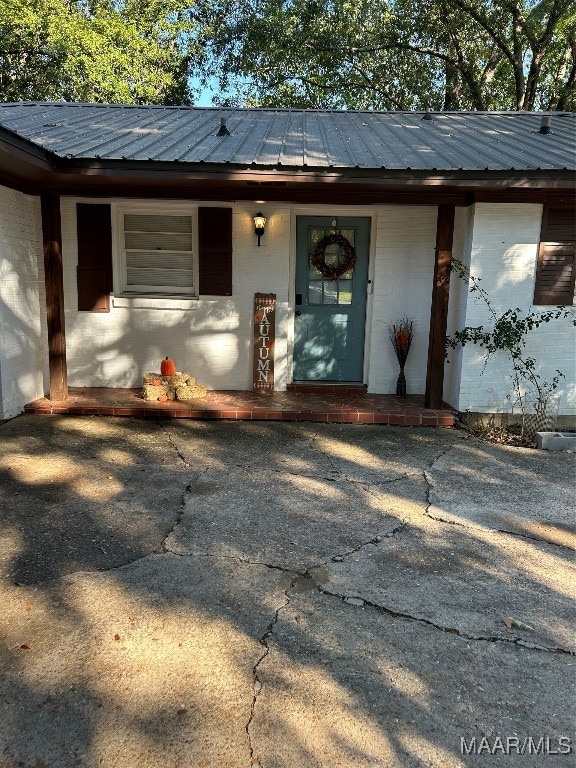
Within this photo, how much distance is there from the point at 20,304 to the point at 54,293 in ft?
1.20

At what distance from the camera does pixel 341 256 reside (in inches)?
250

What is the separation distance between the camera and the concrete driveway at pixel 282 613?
182 centimetres

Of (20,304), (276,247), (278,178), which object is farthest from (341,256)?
(20,304)

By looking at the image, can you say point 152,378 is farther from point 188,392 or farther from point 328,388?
point 328,388

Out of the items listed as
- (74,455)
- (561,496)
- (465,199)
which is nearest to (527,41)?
(465,199)

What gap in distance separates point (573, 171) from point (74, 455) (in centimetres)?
503

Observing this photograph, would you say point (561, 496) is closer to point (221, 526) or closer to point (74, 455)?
point (221, 526)

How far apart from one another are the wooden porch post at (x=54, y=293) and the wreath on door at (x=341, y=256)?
2.76 m

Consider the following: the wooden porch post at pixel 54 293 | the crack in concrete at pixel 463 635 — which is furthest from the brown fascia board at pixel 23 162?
the crack in concrete at pixel 463 635

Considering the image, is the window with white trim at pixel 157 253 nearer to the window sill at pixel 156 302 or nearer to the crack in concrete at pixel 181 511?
the window sill at pixel 156 302

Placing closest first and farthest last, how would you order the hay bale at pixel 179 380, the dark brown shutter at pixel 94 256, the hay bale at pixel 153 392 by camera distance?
the hay bale at pixel 153 392, the hay bale at pixel 179 380, the dark brown shutter at pixel 94 256

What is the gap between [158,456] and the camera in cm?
457

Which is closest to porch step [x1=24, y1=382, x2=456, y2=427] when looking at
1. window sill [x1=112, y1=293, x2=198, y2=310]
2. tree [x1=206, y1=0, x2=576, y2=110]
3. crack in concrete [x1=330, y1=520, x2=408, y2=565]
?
window sill [x1=112, y1=293, x2=198, y2=310]

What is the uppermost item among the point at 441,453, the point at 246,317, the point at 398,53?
the point at 398,53
